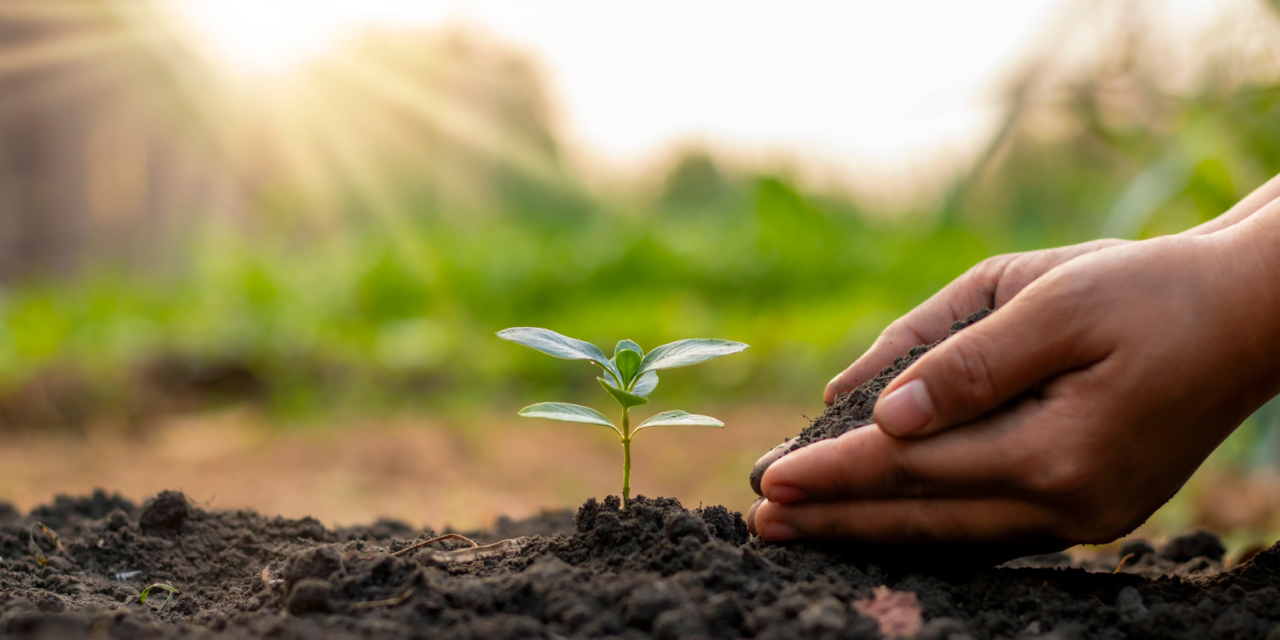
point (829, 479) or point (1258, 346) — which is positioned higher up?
point (1258, 346)

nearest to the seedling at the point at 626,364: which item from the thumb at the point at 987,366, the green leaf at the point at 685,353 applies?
the green leaf at the point at 685,353

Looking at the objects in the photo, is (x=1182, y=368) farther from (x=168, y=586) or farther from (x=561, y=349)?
(x=168, y=586)

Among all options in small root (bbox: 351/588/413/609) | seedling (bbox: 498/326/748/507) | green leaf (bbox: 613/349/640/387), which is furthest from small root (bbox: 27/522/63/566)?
green leaf (bbox: 613/349/640/387)

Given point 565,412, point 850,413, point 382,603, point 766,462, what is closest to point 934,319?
point 850,413

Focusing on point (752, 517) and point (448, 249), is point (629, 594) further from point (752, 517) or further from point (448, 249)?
point (448, 249)

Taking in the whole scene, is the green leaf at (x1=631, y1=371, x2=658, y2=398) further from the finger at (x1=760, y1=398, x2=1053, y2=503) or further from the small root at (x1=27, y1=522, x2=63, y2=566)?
the small root at (x1=27, y1=522, x2=63, y2=566)

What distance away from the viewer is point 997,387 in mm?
909

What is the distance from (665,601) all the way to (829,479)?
28 cm

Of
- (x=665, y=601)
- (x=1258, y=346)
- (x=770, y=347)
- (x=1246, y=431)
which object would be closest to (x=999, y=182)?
(x=770, y=347)

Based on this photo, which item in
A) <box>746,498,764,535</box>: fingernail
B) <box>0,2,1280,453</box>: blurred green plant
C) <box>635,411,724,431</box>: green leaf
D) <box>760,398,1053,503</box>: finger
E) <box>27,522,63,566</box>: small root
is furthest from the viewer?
<box>0,2,1280,453</box>: blurred green plant

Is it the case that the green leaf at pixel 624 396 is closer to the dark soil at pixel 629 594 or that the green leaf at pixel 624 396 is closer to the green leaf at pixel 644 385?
the green leaf at pixel 644 385

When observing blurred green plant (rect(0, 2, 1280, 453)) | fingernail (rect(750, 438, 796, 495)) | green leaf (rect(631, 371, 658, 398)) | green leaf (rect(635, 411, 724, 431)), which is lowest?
fingernail (rect(750, 438, 796, 495))

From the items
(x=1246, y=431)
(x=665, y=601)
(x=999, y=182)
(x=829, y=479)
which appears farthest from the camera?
(x=999, y=182)

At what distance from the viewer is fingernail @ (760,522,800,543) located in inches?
43.0
